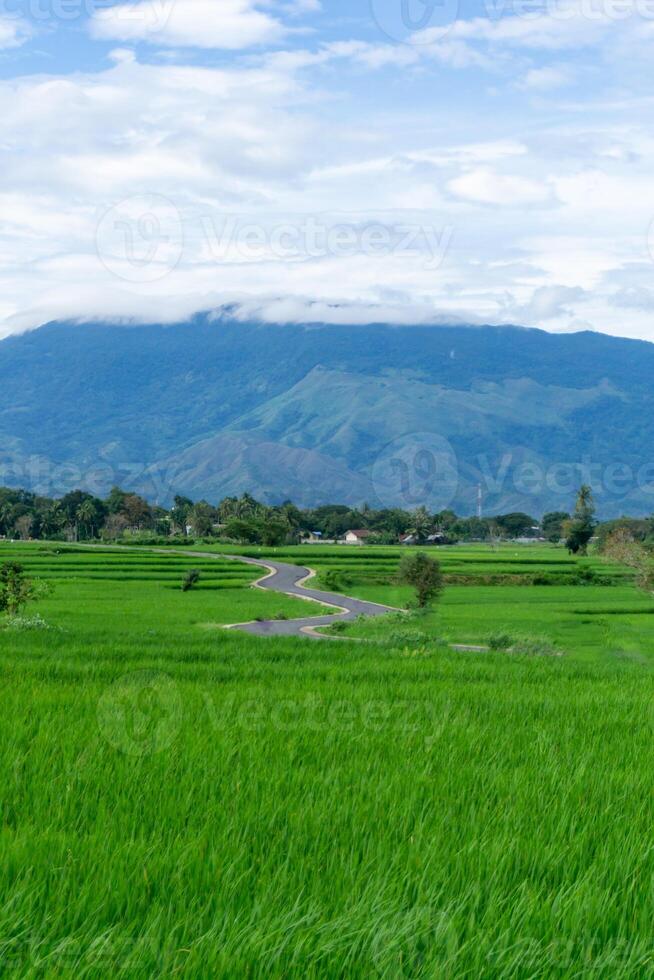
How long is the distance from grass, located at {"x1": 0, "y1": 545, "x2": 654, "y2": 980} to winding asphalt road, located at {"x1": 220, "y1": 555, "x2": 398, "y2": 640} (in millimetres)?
13660

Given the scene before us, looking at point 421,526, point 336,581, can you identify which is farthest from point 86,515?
point 336,581

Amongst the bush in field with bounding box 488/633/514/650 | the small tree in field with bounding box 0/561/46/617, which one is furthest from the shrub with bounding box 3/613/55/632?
the bush in field with bounding box 488/633/514/650

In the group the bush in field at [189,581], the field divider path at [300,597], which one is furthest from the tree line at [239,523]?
the bush in field at [189,581]

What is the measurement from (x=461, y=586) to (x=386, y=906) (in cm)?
6185

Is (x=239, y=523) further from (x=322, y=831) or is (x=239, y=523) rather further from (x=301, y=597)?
(x=322, y=831)

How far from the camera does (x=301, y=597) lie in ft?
168

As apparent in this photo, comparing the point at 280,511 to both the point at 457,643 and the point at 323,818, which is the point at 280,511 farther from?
the point at 323,818

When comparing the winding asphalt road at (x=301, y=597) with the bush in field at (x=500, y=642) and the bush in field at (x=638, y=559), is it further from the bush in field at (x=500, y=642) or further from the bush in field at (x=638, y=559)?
the bush in field at (x=638, y=559)

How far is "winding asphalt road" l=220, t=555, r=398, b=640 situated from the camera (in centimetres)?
3341

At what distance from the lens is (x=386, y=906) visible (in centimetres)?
416

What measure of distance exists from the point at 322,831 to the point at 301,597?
4618cm

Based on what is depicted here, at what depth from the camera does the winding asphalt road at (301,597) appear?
3341 cm

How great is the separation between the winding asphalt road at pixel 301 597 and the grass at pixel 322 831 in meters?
13.7

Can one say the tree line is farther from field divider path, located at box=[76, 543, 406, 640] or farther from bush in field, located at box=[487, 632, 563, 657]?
bush in field, located at box=[487, 632, 563, 657]
